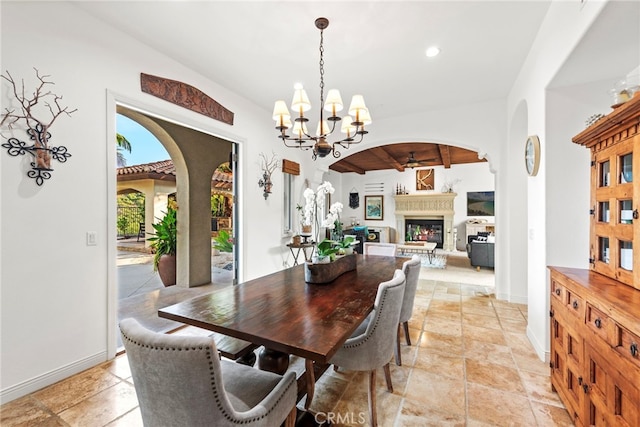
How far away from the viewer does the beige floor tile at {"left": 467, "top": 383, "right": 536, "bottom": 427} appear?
1.60 meters

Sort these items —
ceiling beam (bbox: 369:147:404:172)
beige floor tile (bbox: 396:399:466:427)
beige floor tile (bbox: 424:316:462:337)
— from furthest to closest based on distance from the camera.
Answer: ceiling beam (bbox: 369:147:404:172) → beige floor tile (bbox: 424:316:462:337) → beige floor tile (bbox: 396:399:466:427)

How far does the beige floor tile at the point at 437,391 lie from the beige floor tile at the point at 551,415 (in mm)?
410

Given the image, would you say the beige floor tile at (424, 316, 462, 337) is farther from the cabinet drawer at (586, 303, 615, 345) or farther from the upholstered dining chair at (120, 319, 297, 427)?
the upholstered dining chair at (120, 319, 297, 427)

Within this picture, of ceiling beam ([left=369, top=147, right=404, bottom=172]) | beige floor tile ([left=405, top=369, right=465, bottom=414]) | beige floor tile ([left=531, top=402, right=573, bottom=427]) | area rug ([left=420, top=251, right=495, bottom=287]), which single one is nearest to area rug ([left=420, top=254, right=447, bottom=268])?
area rug ([left=420, top=251, right=495, bottom=287])

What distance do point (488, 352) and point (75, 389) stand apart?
326cm

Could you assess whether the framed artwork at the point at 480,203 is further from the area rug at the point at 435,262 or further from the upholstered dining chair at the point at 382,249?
the upholstered dining chair at the point at 382,249

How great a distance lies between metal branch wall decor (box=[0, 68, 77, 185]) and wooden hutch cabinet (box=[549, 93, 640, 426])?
11.0ft

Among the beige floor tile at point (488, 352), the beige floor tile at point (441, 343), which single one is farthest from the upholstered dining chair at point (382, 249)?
the beige floor tile at point (488, 352)

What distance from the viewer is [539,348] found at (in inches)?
91.6

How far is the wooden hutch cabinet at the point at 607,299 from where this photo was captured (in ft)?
3.61

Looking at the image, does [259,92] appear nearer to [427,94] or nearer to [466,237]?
[427,94]

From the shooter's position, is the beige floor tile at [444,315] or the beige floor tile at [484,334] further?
the beige floor tile at [444,315]

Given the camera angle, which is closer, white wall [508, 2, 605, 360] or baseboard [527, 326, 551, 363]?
white wall [508, 2, 605, 360]

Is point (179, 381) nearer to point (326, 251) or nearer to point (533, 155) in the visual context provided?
point (326, 251)
